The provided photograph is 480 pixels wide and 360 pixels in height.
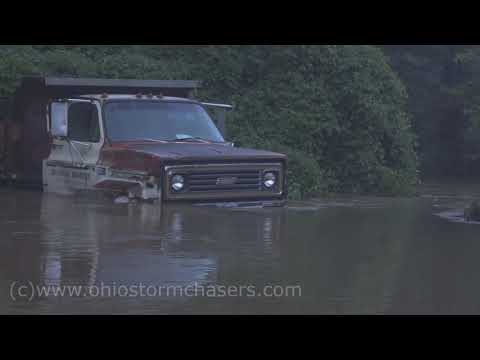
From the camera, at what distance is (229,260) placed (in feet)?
33.0

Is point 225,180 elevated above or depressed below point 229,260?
above

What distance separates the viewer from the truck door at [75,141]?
46.9 feet

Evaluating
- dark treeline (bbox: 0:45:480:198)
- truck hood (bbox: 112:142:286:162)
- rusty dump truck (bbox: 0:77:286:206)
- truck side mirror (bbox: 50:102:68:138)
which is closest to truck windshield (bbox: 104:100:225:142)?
rusty dump truck (bbox: 0:77:286:206)

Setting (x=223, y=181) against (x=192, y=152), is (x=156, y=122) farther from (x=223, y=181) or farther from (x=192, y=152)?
(x=223, y=181)

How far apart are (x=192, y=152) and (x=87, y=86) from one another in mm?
3358

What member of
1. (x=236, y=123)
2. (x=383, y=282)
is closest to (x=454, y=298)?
(x=383, y=282)

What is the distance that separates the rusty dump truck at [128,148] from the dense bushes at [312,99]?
4715 millimetres

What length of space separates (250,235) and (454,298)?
342 centimetres

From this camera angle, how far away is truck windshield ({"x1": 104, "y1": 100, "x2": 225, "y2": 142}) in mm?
14242

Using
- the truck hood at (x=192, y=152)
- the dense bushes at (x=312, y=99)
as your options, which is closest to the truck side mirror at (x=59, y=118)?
the truck hood at (x=192, y=152)

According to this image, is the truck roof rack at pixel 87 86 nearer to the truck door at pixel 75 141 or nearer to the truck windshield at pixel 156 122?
the truck door at pixel 75 141

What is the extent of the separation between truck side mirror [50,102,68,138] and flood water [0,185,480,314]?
0.91m

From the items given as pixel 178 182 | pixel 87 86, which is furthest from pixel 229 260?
pixel 87 86
